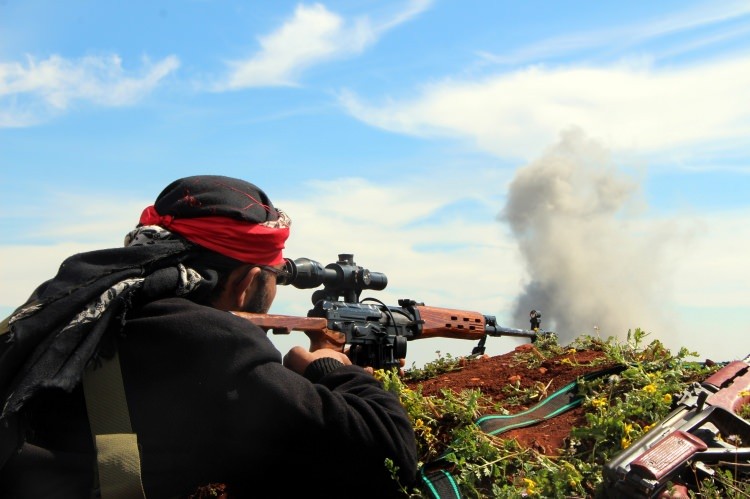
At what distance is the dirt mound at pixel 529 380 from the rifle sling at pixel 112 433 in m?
1.72

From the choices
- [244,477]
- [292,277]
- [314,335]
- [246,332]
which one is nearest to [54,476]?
[244,477]

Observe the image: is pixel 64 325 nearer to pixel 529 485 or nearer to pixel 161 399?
pixel 161 399

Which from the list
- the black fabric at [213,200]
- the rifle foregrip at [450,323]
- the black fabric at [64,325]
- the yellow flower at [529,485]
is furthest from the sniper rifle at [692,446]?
the rifle foregrip at [450,323]

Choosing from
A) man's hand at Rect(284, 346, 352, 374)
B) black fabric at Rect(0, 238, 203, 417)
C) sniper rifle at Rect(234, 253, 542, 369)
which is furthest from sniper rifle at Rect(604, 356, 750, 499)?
sniper rifle at Rect(234, 253, 542, 369)

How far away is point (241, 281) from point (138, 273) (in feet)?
1.76

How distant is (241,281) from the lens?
3.48 meters

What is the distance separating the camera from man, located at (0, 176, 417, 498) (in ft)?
9.45

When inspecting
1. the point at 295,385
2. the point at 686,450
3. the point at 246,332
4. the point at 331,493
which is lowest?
the point at 331,493

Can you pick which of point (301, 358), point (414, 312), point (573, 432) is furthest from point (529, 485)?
point (414, 312)

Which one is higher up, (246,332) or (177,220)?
(177,220)

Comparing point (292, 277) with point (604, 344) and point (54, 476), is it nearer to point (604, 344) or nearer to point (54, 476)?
point (604, 344)

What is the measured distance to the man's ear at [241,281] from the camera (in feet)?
11.3

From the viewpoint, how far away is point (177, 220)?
3.33 m

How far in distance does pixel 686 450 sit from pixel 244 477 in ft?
5.70
